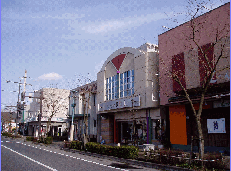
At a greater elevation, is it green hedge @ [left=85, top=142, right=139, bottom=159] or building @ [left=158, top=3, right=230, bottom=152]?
building @ [left=158, top=3, right=230, bottom=152]

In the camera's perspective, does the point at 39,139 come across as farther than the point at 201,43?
Yes

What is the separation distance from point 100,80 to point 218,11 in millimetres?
17998

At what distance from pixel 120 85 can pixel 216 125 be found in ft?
42.2

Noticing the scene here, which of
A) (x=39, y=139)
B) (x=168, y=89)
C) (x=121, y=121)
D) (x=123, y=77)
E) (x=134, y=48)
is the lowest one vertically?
(x=39, y=139)

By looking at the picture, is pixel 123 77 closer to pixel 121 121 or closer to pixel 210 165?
pixel 121 121

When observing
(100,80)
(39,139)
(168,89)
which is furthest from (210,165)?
(39,139)

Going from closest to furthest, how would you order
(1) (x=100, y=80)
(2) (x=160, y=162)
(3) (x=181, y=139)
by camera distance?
(2) (x=160, y=162)
(3) (x=181, y=139)
(1) (x=100, y=80)

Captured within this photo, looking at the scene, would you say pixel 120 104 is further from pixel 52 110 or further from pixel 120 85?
pixel 52 110

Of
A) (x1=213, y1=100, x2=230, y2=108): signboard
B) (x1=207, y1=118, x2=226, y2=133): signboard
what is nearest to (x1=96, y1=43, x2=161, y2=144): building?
(x1=207, y1=118, x2=226, y2=133): signboard

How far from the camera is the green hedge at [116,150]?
16.1 metres

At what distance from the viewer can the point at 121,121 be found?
29562mm

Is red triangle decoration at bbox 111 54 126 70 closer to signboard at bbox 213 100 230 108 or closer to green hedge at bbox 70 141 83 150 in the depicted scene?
green hedge at bbox 70 141 83 150

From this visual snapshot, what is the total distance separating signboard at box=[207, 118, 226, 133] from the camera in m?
17.6

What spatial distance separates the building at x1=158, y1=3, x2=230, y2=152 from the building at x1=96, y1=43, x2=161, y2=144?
5.53ft
